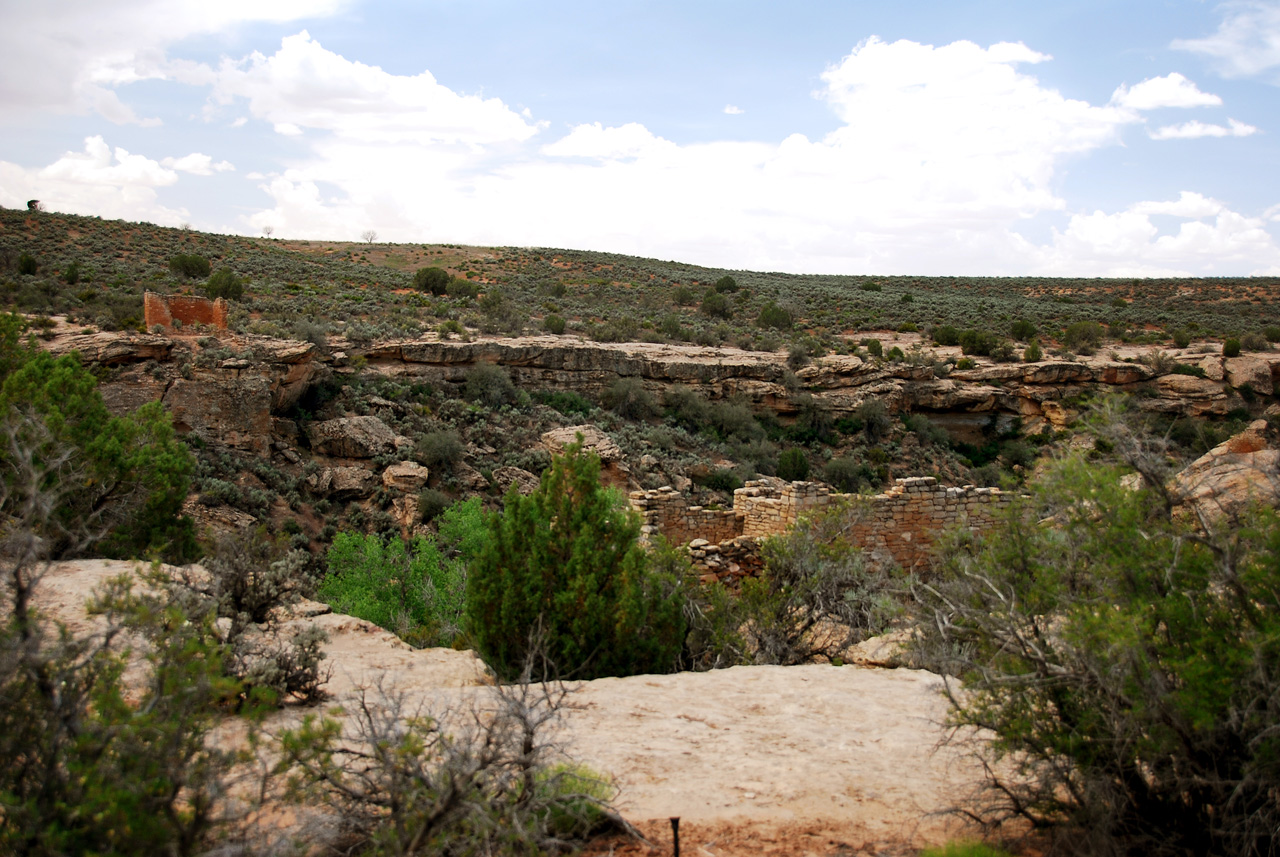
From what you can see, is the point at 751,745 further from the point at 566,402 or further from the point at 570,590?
the point at 566,402

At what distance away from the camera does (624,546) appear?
7.12m

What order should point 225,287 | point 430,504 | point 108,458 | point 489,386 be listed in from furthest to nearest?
point 225,287 → point 489,386 → point 430,504 → point 108,458

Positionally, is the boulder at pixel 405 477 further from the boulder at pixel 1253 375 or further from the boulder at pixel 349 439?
the boulder at pixel 1253 375

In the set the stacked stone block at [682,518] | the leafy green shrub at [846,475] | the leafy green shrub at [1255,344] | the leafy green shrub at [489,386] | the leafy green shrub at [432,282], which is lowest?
the leafy green shrub at [846,475]

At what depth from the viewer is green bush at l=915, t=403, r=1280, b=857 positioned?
332cm

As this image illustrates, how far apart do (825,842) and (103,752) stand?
3.16 metres

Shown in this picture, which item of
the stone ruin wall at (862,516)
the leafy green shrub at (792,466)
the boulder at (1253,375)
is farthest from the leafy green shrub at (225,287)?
the boulder at (1253,375)

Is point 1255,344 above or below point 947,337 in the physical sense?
above

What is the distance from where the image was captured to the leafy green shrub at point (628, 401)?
23719 millimetres

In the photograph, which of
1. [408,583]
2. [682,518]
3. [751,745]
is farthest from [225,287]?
[751,745]

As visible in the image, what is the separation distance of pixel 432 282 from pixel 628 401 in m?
15.7

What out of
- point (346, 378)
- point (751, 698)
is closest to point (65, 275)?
point (346, 378)

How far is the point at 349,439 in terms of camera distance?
17.8 m

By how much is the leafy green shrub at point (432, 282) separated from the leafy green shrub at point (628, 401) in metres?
14.6
